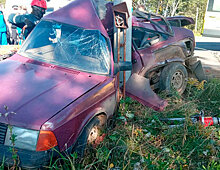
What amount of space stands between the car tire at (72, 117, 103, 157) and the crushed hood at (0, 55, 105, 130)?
1.39 feet

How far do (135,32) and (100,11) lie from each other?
1030mm

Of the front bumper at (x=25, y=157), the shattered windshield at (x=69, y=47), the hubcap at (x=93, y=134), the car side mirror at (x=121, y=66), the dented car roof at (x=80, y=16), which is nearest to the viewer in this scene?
the front bumper at (x=25, y=157)

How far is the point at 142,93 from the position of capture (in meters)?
4.91

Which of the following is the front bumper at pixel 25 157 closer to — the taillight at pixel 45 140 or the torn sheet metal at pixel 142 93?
the taillight at pixel 45 140

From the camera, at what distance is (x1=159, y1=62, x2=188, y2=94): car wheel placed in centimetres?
547

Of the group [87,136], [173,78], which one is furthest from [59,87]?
[173,78]

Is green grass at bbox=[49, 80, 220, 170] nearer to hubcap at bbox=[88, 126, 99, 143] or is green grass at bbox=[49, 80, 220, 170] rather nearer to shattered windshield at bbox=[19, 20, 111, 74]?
hubcap at bbox=[88, 126, 99, 143]

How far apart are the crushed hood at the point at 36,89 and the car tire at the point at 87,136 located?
1.39ft

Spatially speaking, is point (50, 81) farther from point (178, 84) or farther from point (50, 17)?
point (178, 84)

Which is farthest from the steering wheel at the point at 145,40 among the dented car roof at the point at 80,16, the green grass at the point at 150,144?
the dented car roof at the point at 80,16

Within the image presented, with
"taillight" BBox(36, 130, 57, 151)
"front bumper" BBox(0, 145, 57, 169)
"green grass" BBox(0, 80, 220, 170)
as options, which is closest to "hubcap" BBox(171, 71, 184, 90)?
"green grass" BBox(0, 80, 220, 170)

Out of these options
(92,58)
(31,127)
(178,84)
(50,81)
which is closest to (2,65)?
(50,81)

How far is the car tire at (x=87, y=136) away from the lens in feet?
10.5

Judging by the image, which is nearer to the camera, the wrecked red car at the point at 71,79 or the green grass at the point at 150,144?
the wrecked red car at the point at 71,79
